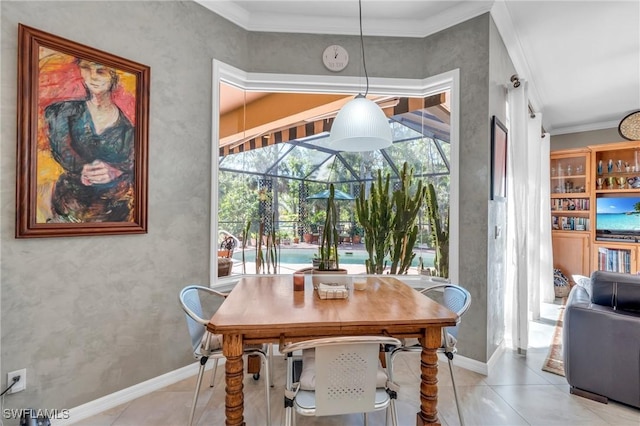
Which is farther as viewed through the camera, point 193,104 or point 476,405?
point 193,104

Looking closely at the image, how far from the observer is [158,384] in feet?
7.21

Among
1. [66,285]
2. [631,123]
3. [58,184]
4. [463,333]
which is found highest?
[631,123]

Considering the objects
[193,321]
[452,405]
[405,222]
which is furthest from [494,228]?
[193,321]

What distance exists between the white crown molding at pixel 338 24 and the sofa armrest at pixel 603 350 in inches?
96.9

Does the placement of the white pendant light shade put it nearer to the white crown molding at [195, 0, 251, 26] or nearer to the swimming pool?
the swimming pool

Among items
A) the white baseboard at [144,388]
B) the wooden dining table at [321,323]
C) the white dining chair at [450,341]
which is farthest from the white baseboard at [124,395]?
the white dining chair at [450,341]

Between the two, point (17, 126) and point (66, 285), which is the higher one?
point (17, 126)

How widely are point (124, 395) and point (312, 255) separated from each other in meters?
1.80

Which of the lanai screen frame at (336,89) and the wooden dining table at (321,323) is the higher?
the lanai screen frame at (336,89)

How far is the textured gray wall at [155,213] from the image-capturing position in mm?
1685

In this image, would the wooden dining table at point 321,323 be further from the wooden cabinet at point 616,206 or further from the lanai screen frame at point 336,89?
the wooden cabinet at point 616,206

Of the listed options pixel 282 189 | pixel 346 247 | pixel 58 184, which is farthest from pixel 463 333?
pixel 58 184

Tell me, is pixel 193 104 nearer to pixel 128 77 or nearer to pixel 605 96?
pixel 128 77

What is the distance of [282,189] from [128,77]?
1.49 meters
